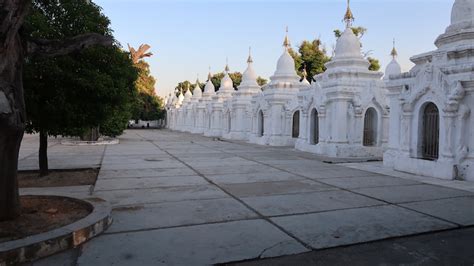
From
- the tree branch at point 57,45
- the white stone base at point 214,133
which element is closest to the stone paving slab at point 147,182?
the tree branch at point 57,45

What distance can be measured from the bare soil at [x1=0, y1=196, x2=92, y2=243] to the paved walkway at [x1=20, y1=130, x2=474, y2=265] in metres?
0.56

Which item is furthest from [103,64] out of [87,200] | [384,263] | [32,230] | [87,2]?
[384,263]

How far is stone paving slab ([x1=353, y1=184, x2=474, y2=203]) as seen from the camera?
24.6 feet

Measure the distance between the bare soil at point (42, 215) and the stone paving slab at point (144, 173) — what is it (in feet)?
12.0

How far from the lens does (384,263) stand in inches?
166

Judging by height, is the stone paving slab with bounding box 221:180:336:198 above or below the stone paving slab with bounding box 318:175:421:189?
below

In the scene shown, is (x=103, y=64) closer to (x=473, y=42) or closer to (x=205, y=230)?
(x=205, y=230)

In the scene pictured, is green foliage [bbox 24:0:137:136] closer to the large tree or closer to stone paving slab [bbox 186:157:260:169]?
the large tree

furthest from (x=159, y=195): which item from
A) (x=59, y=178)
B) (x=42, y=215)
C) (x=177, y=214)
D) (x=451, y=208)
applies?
(x=451, y=208)

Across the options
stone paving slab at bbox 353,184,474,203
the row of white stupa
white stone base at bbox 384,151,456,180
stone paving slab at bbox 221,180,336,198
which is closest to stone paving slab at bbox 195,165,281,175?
stone paving slab at bbox 221,180,336,198

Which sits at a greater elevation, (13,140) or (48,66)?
(48,66)

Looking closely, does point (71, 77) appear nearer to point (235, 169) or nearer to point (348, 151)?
point (235, 169)

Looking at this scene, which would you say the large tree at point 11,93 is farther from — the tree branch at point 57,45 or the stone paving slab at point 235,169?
the stone paving slab at point 235,169

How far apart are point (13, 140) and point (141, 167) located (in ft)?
23.3
